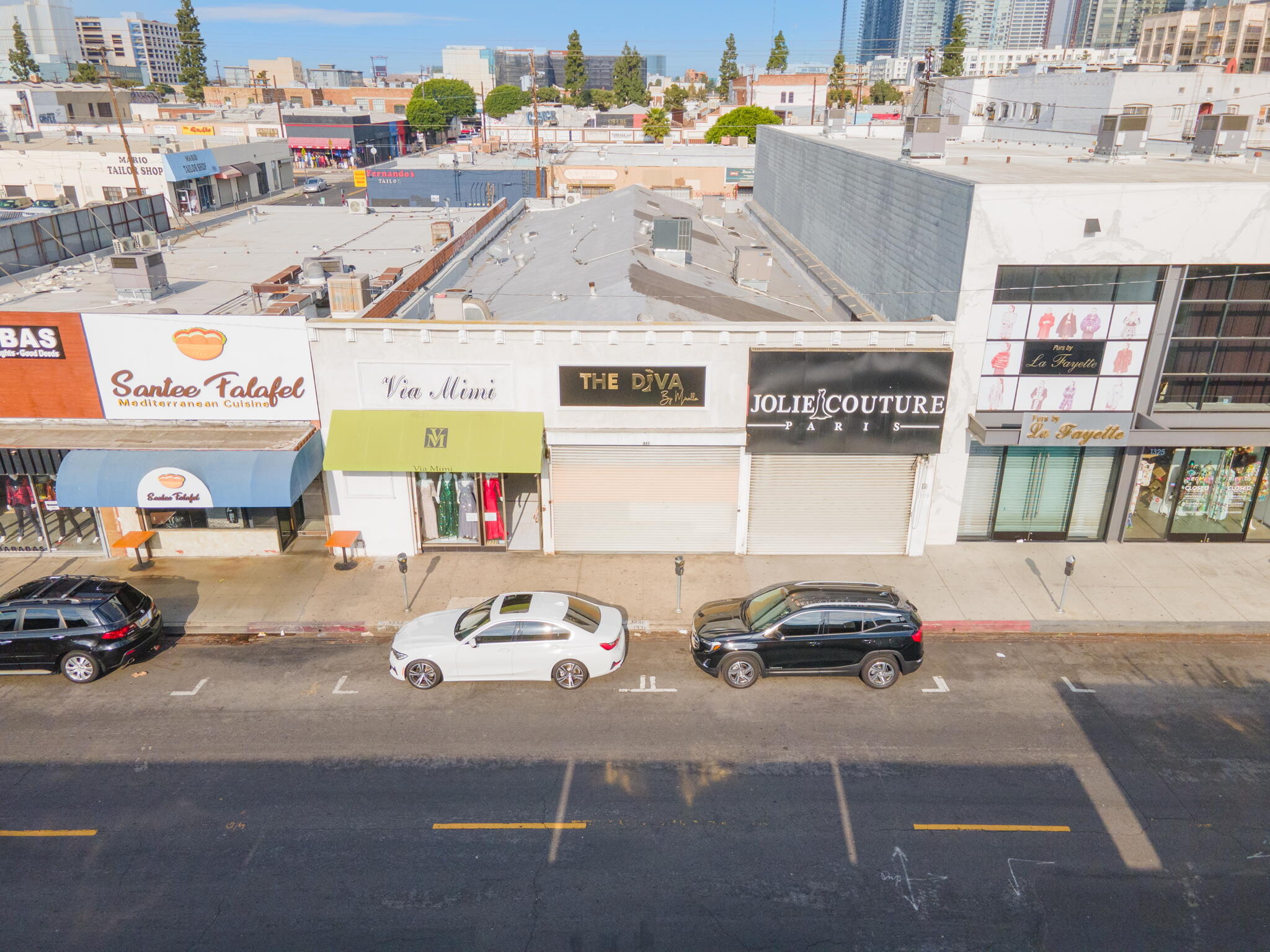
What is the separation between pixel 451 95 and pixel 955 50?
87.4 meters

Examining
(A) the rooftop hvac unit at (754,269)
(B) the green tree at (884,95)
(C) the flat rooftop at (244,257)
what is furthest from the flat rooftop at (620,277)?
(B) the green tree at (884,95)

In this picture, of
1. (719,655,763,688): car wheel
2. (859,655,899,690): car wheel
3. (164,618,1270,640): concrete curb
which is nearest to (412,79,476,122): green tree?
(164,618,1270,640): concrete curb

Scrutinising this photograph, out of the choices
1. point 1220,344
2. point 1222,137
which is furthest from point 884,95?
point 1220,344

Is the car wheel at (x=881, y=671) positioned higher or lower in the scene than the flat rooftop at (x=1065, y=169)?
lower

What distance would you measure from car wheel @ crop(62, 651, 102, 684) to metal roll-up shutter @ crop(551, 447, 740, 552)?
9.96 meters

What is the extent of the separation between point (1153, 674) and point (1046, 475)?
Result: 6.01 metres

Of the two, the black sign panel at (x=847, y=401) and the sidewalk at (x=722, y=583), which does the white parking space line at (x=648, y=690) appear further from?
the black sign panel at (x=847, y=401)

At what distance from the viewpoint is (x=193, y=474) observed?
59.2ft

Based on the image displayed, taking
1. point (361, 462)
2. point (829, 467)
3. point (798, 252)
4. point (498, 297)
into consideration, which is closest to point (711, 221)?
point (798, 252)

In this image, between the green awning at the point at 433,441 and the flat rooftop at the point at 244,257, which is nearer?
the green awning at the point at 433,441

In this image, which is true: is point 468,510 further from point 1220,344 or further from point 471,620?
point 1220,344

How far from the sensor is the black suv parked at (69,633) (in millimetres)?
15375

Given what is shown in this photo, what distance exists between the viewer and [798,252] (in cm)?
3173

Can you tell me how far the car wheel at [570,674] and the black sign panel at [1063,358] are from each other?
12.4 m
